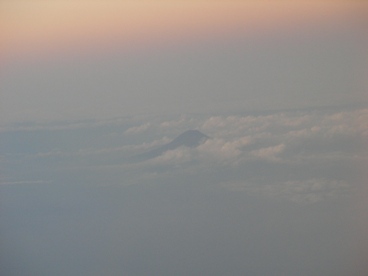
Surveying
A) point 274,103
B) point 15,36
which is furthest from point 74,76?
point 274,103

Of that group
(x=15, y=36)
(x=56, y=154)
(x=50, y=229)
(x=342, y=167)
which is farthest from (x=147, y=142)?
(x=342, y=167)

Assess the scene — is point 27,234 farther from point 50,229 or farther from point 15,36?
point 15,36

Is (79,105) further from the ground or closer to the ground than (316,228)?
further from the ground

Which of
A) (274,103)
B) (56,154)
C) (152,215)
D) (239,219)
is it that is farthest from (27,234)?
(274,103)

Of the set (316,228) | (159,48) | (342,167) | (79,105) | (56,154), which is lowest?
(316,228)

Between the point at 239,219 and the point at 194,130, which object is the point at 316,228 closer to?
the point at 239,219

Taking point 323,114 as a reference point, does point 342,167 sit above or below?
below
